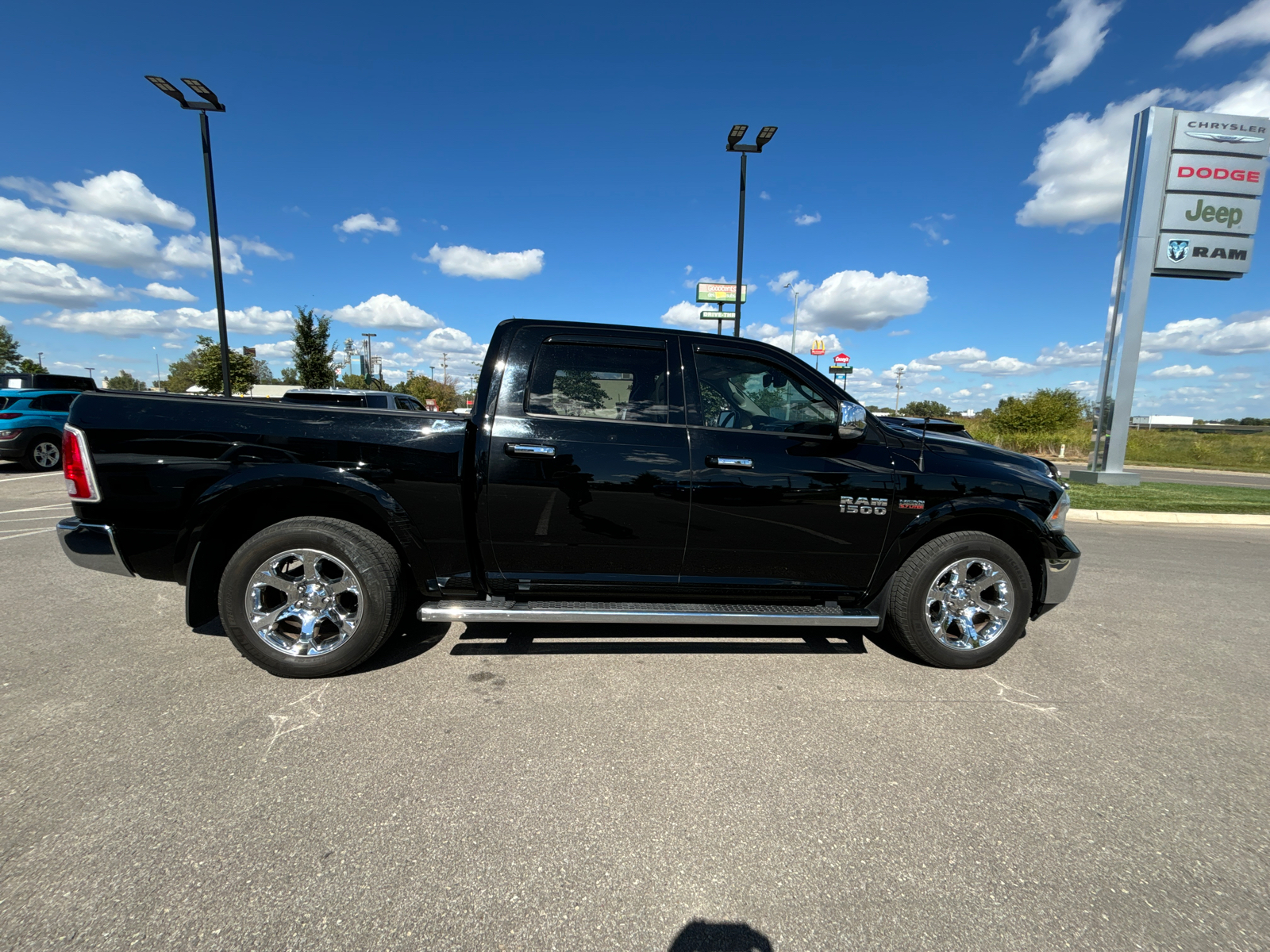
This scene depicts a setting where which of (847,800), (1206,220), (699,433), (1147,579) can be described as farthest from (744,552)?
(1206,220)

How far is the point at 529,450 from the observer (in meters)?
3.27

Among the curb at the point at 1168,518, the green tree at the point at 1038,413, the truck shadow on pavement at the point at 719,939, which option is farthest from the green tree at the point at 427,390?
the truck shadow on pavement at the point at 719,939

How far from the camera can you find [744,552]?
343 centimetres

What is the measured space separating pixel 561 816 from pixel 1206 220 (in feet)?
65.1

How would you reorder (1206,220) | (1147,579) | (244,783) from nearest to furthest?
(244,783) → (1147,579) → (1206,220)

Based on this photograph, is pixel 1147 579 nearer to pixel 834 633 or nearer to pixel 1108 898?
pixel 834 633

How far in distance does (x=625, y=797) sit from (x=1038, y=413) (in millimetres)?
39054

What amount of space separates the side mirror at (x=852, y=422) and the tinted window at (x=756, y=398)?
10cm

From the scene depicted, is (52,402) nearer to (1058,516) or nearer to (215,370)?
(1058,516)

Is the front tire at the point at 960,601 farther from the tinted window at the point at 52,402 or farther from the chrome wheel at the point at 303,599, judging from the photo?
the tinted window at the point at 52,402

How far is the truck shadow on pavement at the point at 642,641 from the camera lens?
12.2 feet

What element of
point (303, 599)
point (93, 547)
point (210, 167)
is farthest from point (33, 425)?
point (303, 599)

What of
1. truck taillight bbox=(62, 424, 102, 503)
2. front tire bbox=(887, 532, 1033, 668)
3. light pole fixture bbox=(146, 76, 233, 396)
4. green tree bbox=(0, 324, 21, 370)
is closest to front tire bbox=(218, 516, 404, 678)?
truck taillight bbox=(62, 424, 102, 503)

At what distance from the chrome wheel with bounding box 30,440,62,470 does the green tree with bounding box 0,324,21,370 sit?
7678cm
